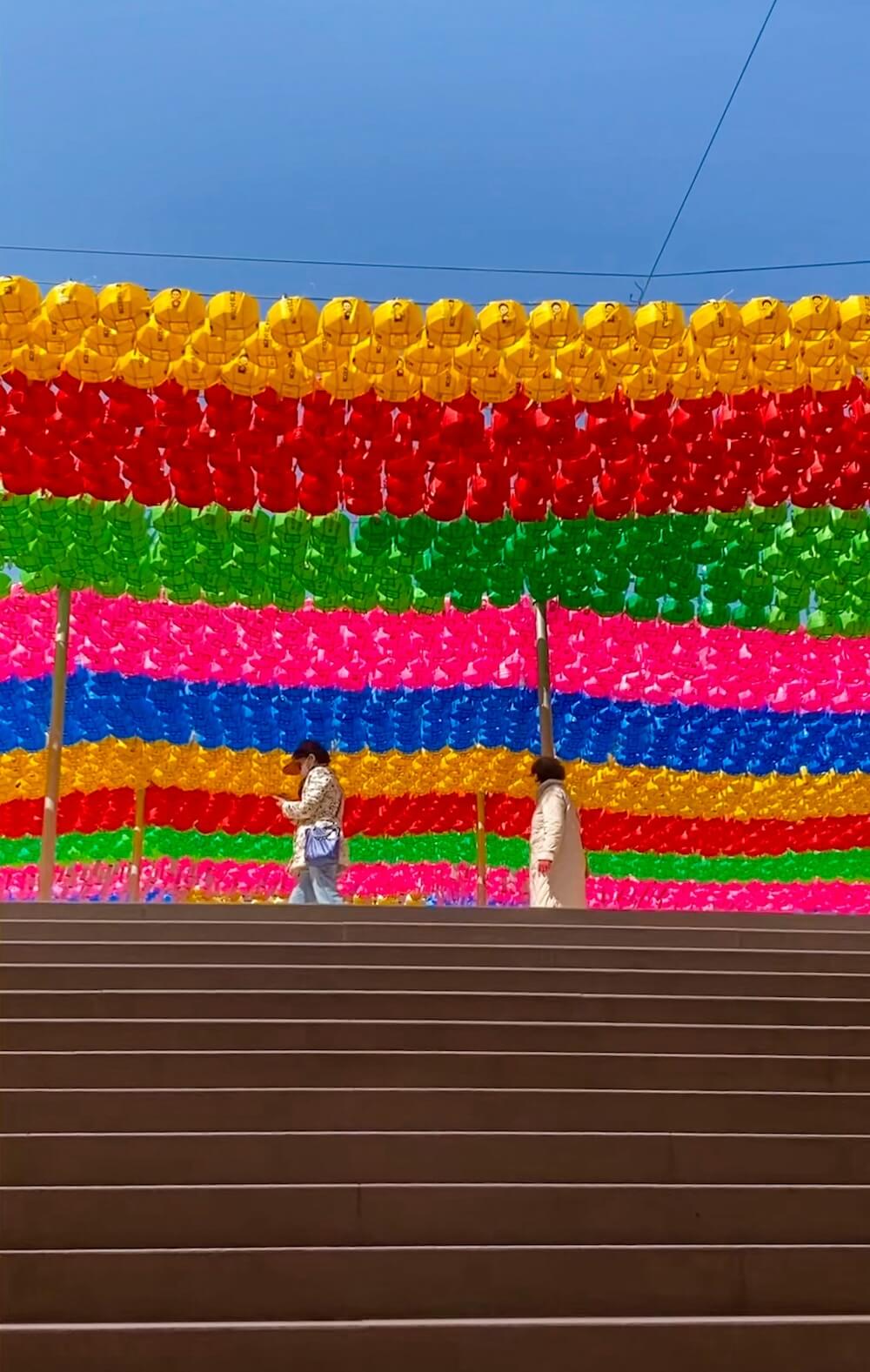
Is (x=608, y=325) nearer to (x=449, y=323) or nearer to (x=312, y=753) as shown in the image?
(x=449, y=323)

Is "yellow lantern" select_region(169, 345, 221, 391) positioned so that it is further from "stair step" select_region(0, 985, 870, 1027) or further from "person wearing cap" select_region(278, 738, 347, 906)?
"stair step" select_region(0, 985, 870, 1027)

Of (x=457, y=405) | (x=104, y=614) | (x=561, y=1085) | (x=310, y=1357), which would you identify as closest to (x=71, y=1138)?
(x=310, y=1357)

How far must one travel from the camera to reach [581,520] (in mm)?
8555

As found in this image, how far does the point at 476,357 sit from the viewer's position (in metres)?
6.81

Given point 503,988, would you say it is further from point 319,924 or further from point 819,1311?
point 819,1311

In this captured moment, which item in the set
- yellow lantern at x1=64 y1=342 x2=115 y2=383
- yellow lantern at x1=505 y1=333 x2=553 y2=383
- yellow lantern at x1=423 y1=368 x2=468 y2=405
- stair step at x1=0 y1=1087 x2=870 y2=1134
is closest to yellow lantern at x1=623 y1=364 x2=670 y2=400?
yellow lantern at x1=505 y1=333 x2=553 y2=383

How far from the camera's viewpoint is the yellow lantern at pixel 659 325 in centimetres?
680

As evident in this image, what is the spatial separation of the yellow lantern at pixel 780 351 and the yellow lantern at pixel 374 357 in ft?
6.29

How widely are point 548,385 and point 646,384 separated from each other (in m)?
0.52

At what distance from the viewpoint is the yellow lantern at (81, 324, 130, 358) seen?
261 inches

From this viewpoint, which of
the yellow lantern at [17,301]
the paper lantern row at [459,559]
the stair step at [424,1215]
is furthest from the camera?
the paper lantern row at [459,559]

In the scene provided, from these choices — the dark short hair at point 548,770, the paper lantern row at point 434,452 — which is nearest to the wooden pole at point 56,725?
the paper lantern row at point 434,452

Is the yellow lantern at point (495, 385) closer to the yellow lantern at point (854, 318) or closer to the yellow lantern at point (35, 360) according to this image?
the yellow lantern at point (854, 318)

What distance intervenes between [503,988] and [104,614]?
674 cm
